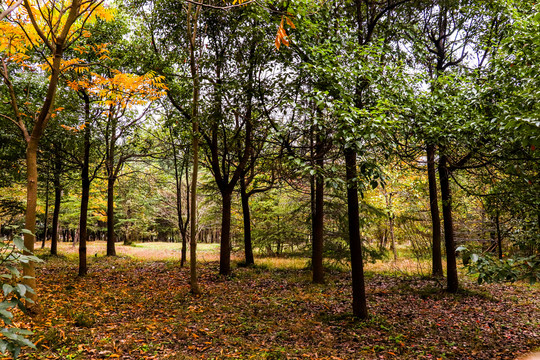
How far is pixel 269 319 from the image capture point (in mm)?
7430

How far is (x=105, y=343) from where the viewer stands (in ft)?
17.8

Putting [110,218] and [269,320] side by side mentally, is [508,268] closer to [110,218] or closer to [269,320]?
[269,320]

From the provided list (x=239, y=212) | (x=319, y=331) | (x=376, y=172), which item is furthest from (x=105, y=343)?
(x=239, y=212)

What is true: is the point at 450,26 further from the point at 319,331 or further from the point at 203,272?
Answer: the point at 203,272

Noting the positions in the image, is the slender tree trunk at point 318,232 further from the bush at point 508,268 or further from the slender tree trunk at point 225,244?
the bush at point 508,268

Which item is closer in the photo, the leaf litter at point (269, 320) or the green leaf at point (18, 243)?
the green leaf at point (18, 243)

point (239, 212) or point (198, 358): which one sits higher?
point (239, 212)

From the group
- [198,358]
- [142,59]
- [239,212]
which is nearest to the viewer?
[198,358]

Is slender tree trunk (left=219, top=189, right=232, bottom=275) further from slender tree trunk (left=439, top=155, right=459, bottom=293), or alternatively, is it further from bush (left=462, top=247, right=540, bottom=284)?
bush (left=462, top=247, right=540, bottom=284)

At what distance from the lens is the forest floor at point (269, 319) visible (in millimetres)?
5609

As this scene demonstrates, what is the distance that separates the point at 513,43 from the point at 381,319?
6736mm

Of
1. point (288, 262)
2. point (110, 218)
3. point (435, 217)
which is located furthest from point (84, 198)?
point (435, 217)

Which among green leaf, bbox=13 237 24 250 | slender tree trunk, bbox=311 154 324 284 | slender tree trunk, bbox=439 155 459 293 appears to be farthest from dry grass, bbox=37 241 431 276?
green leaf, bbox=13 237 24 250

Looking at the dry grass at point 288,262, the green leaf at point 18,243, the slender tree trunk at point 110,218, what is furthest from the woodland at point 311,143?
the slender tree trunk at point 110,218
